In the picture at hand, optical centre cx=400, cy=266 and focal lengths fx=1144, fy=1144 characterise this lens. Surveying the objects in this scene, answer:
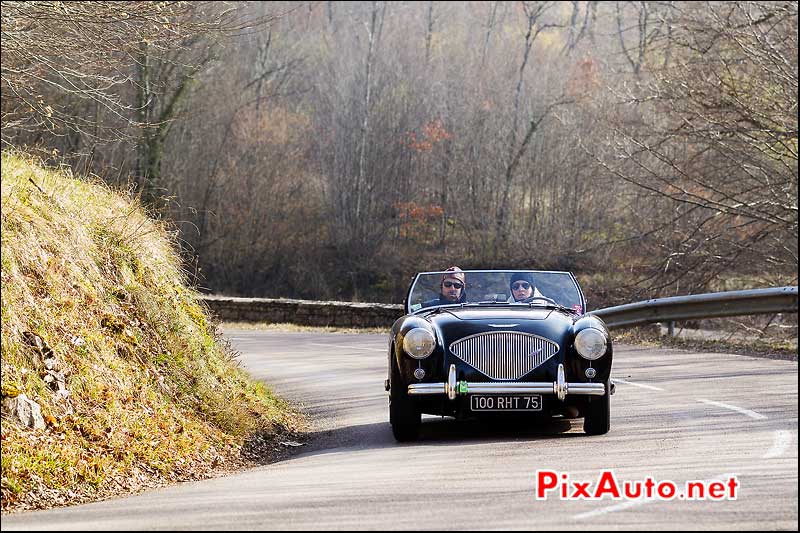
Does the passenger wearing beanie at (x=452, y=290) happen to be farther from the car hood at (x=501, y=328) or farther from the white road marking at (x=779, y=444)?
the white road marking at (x=779, y=444)

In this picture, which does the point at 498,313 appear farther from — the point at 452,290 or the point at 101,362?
the point at 101,362

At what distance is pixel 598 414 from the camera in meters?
9.90

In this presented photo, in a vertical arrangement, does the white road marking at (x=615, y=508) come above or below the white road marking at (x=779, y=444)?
above

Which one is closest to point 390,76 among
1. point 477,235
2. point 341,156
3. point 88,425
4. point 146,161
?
point 341,156

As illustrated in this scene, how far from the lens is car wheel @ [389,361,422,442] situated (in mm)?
9969

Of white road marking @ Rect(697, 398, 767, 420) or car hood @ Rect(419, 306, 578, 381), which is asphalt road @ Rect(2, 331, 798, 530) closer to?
white road marking @ Rect(697, 398, 767, 420)

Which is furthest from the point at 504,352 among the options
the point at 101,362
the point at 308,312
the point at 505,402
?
the point at 308,312

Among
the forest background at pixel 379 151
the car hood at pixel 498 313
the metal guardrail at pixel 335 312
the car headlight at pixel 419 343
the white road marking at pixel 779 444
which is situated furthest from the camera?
the forest background at pixel 379 151

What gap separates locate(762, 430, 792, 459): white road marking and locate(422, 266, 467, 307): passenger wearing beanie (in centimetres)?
336

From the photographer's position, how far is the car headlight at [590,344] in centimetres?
993

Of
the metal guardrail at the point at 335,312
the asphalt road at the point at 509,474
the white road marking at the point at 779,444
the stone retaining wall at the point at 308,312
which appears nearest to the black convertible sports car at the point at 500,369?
the asphalt road at the point at 509,474

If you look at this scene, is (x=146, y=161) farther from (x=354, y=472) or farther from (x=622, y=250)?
(x=354, y=472)

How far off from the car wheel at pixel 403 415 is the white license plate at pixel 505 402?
562 millimetres

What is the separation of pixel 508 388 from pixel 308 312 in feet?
79.4
